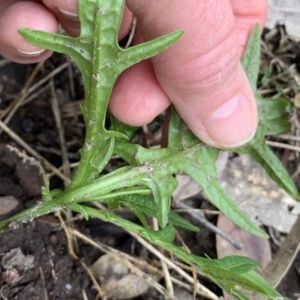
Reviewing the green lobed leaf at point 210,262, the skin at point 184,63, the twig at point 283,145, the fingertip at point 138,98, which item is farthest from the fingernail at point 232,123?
the twig at point 283,145

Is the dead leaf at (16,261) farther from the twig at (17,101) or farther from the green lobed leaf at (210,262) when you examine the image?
the twig at (17,101)

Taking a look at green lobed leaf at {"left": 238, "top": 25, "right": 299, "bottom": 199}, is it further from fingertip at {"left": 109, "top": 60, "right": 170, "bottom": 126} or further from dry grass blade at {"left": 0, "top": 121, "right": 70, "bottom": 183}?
dry grass blade at {"left": 0, "top": 121, "right": 70, "bottom": 183}

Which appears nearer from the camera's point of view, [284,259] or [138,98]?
[138,98]

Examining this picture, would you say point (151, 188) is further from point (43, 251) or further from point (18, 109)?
point (18, 109)

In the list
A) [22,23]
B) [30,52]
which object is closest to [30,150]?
[30,52]

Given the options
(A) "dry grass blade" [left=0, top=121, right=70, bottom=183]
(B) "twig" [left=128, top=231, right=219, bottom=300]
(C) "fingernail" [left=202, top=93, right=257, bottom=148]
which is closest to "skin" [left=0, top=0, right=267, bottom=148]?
(C) "fingernail" [left=202, top=93, right=257, bottom=148]

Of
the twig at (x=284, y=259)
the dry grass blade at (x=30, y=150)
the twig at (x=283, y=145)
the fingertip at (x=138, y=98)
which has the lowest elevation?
the twig at (x=284, y=259)

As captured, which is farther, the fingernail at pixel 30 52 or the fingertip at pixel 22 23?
the fingernail at pixel 30 52

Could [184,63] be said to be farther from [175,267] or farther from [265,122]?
[175,267]

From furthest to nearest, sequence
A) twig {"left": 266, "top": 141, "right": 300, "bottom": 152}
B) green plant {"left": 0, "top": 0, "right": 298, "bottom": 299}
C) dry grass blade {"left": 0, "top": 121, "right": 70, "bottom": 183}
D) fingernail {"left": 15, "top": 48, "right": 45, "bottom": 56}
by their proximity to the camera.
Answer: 1. twig {"left": 266, "top": 141, "right": 300, "bottom": 152}
2. dry grass blade {"left": 0, "top": 121, "right": 70, "bottom": 183}
3. fingernail {"left": 15, "top": 48, "right": 45, "bottom": 56}
4. green plant {"left": 0, "top": 0, "right": 298, "bottom": 299}
